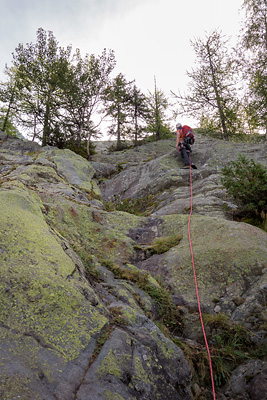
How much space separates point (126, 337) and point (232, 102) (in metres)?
19.6

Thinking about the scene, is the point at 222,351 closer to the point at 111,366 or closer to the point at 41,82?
the point at 111,366

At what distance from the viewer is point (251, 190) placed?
743 cm

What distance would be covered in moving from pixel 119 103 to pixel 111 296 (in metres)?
24.2

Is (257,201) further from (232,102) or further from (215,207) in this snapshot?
(232,102)

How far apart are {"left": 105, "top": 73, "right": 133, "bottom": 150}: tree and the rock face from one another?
16156 millimetres

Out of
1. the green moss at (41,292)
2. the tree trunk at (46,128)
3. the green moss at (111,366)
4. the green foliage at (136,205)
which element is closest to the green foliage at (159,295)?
the green moss at (41,292)

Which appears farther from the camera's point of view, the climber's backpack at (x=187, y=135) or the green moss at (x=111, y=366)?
the climber's backpack at (x=187, y=135)

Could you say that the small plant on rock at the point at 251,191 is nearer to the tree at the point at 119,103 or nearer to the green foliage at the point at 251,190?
the green foliage at the point at 251,190

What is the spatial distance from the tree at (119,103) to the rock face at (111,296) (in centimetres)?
1616

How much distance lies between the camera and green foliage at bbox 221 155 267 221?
7.36 m

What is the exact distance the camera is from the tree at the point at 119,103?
2272 cm

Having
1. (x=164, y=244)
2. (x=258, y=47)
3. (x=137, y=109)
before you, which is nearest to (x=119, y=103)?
(x=137, y=109)

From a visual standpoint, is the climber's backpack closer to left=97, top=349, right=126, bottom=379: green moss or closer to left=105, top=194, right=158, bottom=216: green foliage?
left=105, top=194, right=158, bottom=216: green foliage

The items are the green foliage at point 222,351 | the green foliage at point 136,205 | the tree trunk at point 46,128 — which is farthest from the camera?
the tree trunk at point 46,128
